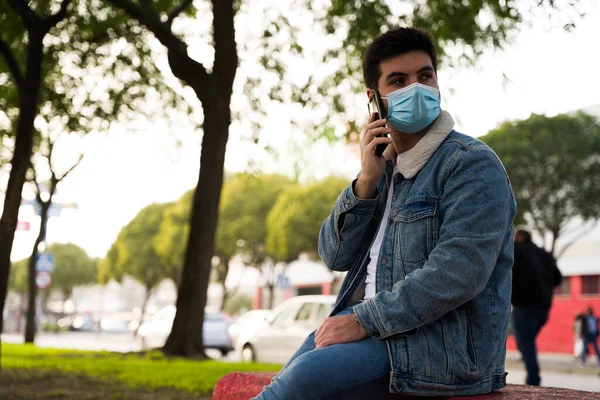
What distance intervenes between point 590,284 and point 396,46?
32625mm

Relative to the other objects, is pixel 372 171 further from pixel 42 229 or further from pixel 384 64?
pixel 42 229

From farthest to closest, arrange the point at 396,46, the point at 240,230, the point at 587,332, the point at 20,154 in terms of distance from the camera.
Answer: the point at 240,230 < the point at 587,332 < the point at 20,154 < the point at 396,46

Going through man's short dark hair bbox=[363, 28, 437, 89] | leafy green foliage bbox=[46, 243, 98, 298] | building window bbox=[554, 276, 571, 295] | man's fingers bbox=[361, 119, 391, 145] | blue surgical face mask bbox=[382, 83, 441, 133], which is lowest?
man's fingers bbox=[361, 119, 391, 145]

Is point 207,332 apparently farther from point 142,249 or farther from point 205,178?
point 142,249

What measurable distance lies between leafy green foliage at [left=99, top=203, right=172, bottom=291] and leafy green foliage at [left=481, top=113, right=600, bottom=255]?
30.9m

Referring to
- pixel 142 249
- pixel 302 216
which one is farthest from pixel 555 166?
pixel 142 249

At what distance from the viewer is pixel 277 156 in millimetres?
16016

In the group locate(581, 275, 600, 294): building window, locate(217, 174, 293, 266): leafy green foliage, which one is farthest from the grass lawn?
locate(217, 174, 293, 266): leafy green foliage

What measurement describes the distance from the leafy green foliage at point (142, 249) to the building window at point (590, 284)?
28.8m

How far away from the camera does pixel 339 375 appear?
2.22 metres

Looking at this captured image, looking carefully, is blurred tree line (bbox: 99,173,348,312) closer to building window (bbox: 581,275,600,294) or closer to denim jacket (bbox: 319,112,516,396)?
building window (bbox: 581,275,600,294)

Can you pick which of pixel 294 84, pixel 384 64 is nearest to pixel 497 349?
pixel 384 64

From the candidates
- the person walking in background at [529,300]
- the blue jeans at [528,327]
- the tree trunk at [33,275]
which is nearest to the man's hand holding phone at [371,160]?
the person walking in background at [529,300]

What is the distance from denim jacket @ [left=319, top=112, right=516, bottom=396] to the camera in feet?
7.34
